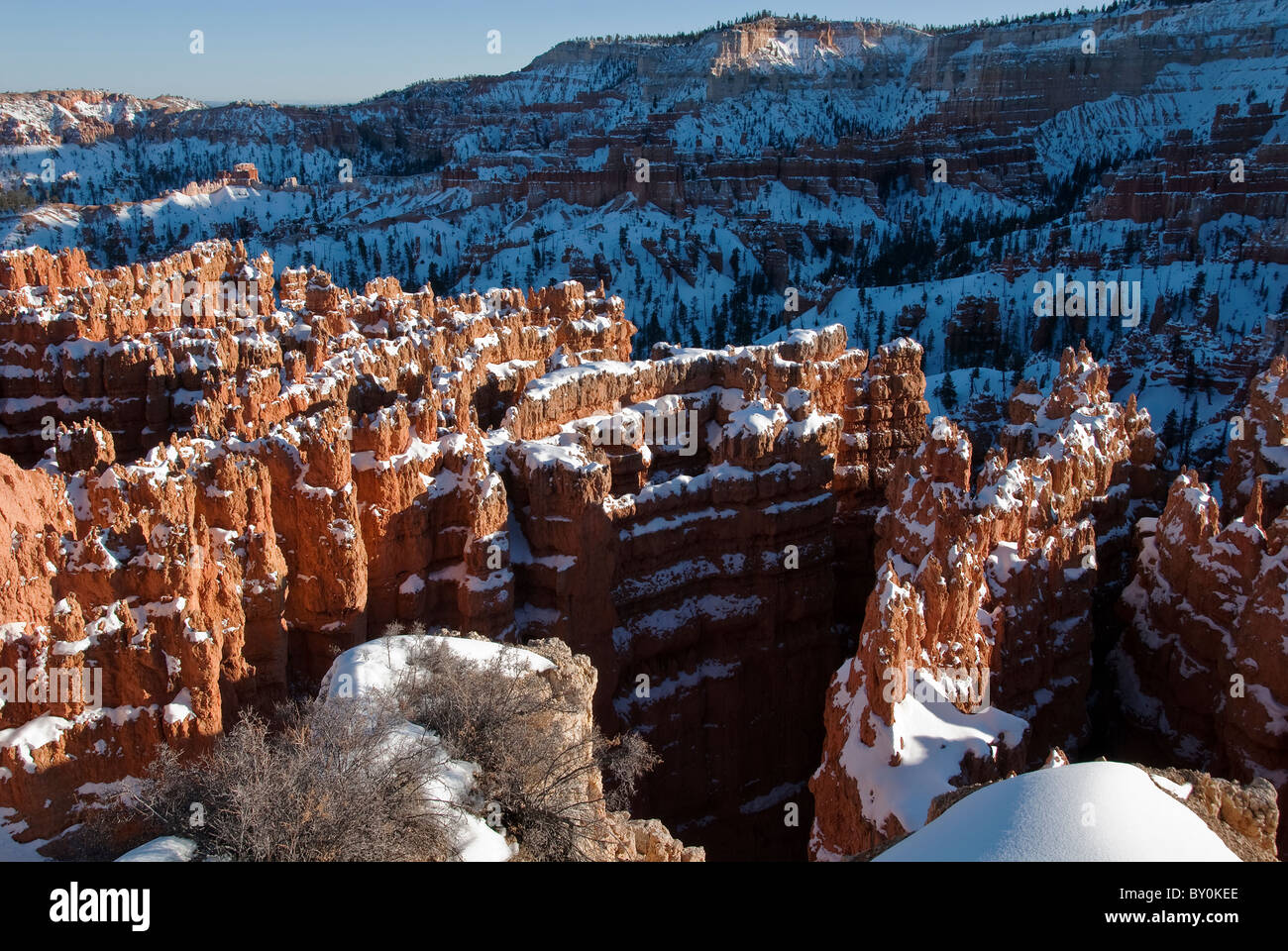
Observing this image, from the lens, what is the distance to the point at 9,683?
11164mm

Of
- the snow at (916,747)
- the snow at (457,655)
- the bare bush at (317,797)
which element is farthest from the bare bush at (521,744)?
the snow at (916,747)

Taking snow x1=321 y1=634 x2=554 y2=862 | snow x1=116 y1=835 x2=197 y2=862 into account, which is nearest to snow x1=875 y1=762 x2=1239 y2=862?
snow x1=321 y1=634 x2=554 y2=862

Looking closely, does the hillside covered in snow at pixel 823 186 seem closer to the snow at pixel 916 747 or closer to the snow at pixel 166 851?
the snow at pixel 916 747

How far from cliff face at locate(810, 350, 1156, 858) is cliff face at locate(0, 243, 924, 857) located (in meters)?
3.69

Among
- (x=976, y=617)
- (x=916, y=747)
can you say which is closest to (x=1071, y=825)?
(x=916, y=747)

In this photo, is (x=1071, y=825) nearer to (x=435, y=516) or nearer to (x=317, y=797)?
(x=317, y=797)

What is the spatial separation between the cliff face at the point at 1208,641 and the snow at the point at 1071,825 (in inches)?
350

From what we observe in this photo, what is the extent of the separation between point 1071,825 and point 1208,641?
12.9 metres

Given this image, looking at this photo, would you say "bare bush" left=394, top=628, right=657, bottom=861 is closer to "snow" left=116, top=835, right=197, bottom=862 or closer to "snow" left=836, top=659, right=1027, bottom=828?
"snow" left=116, top=835, right=197, bottom=862

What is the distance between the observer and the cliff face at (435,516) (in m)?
12.3

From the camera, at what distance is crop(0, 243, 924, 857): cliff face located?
12305 mm

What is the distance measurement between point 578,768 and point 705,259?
83.6m

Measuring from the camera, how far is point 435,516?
56.4 feet
